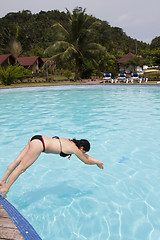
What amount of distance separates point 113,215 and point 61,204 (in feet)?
2.68

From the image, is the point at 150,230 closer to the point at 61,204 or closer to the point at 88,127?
the point at 61,204

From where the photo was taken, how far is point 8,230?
2.22 m

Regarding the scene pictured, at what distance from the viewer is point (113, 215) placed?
10.8 ft

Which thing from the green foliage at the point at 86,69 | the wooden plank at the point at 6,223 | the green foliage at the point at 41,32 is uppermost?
the green foliage at the point at 41,32

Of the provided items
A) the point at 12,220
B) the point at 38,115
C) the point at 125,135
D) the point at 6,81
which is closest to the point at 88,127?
the point at 125,135

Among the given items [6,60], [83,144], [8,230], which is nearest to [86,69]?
[6,60]

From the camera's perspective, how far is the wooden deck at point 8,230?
212cm

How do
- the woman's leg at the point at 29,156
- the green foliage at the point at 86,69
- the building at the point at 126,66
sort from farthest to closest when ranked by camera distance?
the building at the point at 126,66 → the green foliage at the point at 86,69 → the woman's leg at the point at 29,156

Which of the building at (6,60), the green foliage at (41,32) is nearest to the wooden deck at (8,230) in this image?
the building at (6,60)

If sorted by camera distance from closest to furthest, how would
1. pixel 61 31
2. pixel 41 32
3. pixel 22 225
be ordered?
pixel 22 225 → pixel 61 31 → pixel 41 32

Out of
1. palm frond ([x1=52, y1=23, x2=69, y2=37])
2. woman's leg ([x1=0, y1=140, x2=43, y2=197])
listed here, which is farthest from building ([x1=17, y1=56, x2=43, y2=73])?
woman's leg ([x1=0, y1=140, x2=43, y2=197])

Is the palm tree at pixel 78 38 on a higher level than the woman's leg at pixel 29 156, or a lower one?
higher

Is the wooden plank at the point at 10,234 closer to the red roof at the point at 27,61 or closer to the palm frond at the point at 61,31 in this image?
the palm frond at the point at 61,31

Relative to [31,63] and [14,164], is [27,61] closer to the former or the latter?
[31,63]
